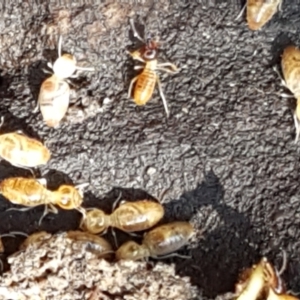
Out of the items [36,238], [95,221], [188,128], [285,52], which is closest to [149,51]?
[188,128]

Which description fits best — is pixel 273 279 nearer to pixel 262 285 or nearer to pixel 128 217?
pixel 262 285

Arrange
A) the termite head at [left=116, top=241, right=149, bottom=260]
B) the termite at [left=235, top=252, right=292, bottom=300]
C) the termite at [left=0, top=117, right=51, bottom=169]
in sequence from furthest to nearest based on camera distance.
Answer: the termite at [left=0, top=117, right=51, bottom=169], the termite head at [left=116, top=241, right=149, bottom=260], the termite at [left=235, top=252, right=292, bottom=300]

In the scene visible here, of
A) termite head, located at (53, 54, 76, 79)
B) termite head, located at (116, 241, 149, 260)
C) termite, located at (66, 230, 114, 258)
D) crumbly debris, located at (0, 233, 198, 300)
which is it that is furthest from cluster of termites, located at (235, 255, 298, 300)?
termite head, located at (53, 54, 76, 79)

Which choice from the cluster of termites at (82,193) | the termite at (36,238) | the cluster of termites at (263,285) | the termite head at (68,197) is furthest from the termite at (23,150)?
the cluster of termites at (263,285)

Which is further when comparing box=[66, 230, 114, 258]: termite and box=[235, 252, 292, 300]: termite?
box=[66, 230, 114, 258]: termite

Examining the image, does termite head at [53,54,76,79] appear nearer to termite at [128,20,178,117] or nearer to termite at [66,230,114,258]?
termite at [128,20,178,117]

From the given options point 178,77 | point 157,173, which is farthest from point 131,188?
point 178,77
